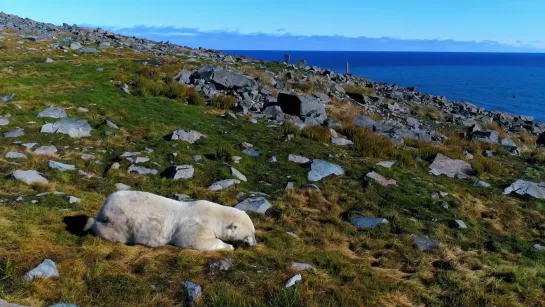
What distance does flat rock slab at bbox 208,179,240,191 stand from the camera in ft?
34.2

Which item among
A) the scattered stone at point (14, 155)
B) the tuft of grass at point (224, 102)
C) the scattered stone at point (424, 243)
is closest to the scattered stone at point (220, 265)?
the scattered stone at point (424, 243)

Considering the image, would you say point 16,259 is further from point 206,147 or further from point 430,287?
point 206,147

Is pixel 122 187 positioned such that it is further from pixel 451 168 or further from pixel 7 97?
pixel 451 168

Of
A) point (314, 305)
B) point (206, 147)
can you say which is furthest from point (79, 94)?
point (314, 305)

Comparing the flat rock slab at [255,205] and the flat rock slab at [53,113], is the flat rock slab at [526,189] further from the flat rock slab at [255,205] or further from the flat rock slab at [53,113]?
the flat rock slab at [53,113]

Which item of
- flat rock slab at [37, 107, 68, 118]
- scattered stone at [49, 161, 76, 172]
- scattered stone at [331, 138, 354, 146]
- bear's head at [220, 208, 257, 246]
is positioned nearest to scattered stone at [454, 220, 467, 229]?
bear's head at [220, 208, 257, 246]

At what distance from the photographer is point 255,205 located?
372 inches

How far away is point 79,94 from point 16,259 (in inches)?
488

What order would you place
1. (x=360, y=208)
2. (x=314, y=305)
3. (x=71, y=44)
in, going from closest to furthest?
(x=314, y=305), (x=360, y=208), (x=71, y=44)

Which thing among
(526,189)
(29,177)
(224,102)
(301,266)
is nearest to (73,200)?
(29,177)

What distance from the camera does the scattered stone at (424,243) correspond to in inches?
331

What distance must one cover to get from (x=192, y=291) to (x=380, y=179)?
7.39m

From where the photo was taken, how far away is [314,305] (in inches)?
232

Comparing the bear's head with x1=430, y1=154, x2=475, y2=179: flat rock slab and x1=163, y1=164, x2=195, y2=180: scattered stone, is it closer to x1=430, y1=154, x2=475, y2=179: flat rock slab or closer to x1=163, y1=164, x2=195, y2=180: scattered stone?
x1=163, y1=164, x2=195, y2=180: scattered stone
